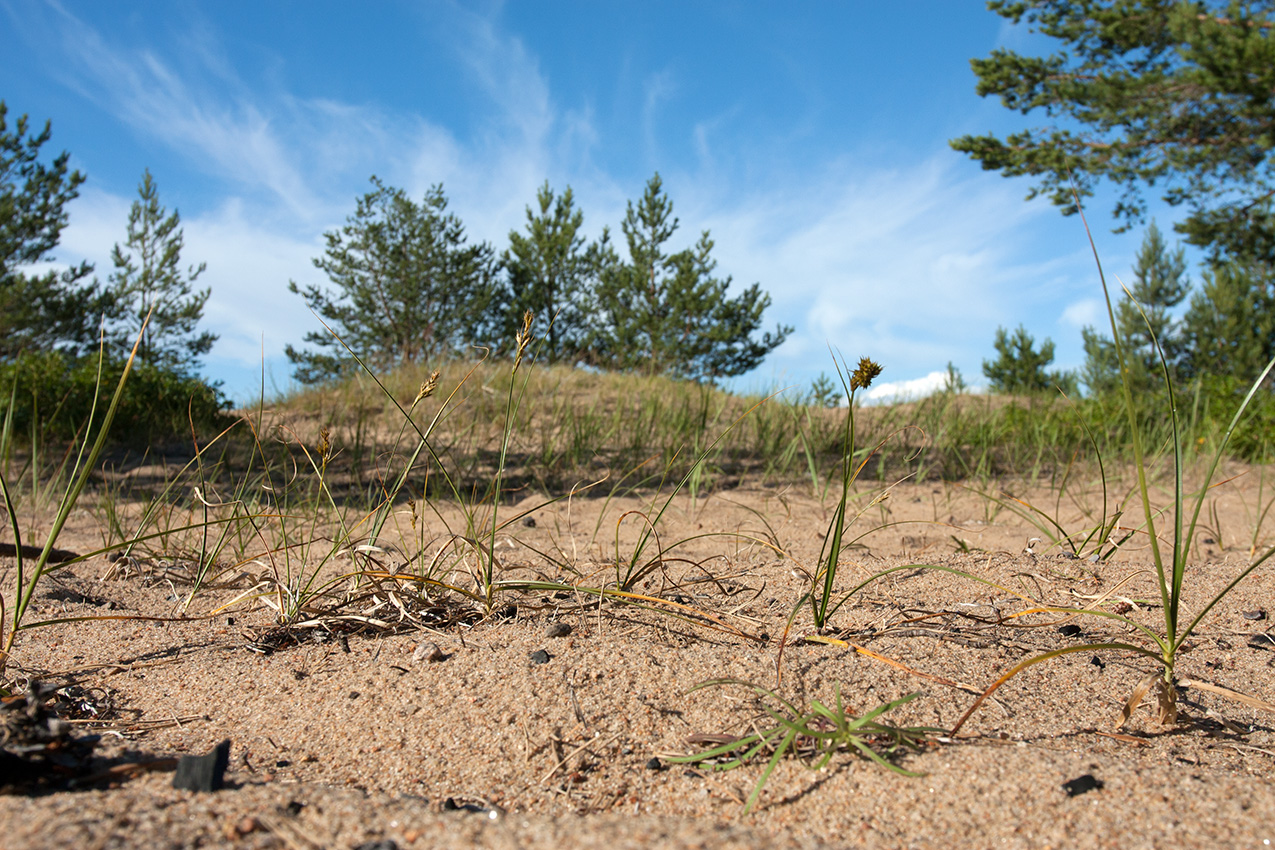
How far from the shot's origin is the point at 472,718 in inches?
47.9

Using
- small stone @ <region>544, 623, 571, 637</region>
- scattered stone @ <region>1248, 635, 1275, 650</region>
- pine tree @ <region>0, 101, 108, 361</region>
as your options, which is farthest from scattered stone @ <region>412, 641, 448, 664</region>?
pine tree @ <region>0, 101, 108, 361</region>

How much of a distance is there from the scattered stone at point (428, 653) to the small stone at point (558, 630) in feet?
0.69

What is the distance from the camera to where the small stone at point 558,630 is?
1.50 meters

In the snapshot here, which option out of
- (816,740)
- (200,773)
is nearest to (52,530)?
(200,773)

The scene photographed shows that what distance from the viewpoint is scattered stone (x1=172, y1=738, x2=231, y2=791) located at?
0.88 meters

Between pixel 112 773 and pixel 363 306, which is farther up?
pixel 363 306

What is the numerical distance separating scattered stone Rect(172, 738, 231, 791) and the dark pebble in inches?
42.4

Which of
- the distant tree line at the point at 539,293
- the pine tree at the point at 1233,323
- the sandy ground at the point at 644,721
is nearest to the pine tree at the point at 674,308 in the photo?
the distant tree line at the point at 539,293

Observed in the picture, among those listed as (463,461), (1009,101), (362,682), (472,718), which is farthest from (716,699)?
(1009,101)

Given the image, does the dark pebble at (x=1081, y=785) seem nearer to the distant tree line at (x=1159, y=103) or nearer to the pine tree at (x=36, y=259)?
the distant tree line at (x=1159, y=103)

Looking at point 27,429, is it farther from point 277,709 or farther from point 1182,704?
point 1182,704

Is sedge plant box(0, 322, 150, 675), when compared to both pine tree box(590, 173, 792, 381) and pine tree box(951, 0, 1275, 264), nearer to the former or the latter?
pine tree box(951, 0, 1275, 264)

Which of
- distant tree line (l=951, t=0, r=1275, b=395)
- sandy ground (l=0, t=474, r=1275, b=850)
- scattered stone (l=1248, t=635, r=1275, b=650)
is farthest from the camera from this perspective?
distant tree line (l=951, t=0, r=1275, b=395)

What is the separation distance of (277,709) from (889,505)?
3.05m
